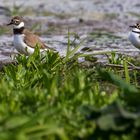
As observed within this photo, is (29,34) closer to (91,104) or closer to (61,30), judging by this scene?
(61,30)

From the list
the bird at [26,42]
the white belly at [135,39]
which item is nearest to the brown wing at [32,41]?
the bird at [26,42]

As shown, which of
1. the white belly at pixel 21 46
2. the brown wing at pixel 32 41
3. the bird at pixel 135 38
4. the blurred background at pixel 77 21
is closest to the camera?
the white belly at pixel 21 46

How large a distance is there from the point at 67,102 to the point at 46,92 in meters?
0.27

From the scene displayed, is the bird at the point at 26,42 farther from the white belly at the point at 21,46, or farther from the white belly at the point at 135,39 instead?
the white belly at the point at 135,39

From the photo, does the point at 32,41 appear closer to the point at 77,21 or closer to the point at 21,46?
the point at 21,46

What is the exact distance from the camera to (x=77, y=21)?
46.2 feet

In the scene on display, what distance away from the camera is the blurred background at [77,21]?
11.1 m

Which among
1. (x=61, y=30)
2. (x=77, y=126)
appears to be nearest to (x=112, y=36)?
(x=61, y=30)

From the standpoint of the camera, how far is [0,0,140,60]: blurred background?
11141mm

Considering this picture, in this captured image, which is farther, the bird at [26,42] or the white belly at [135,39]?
the white belly at [135,39]

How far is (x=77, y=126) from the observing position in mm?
4379

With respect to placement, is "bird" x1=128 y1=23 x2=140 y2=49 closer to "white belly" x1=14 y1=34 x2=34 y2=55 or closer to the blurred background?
the blurred background

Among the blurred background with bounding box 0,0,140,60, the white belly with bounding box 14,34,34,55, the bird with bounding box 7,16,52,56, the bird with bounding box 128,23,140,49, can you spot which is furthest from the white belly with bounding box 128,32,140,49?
the white belly with bounding box 14,34,34,55

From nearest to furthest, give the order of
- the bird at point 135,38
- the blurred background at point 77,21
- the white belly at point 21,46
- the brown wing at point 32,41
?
the white belly at point 21,46 → the brown wing at point 32,41 → the bird at point 135,38 → the blurred background at point 77,21
